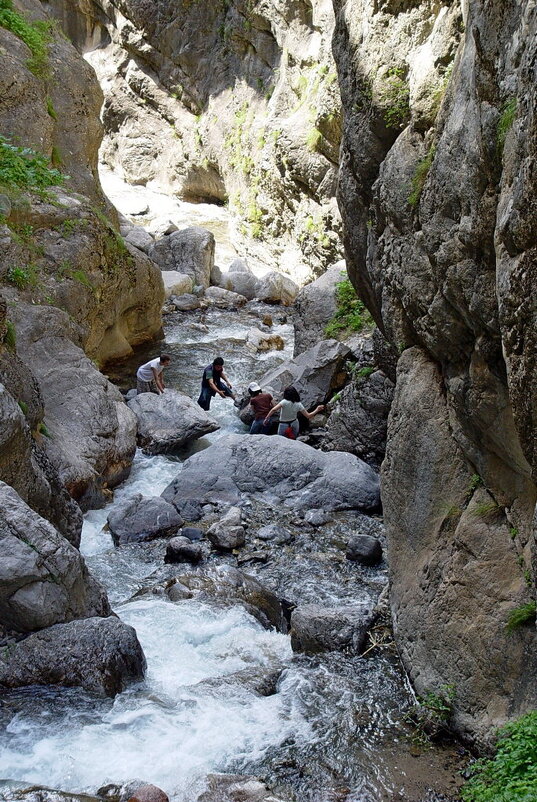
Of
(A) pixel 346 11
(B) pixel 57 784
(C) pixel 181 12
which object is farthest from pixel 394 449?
(C) pixel 181 12

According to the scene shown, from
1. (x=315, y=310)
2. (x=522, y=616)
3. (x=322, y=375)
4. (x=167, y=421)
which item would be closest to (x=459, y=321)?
(x=522, y=616)

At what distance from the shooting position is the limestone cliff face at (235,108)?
83.3ft

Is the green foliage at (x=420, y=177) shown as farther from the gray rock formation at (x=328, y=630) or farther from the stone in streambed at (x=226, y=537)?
the stone in streambed at (x=226, y=537)

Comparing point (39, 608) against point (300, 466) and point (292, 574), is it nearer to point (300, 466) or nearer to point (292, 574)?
point (292, 574)

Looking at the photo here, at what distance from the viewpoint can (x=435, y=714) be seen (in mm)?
5621

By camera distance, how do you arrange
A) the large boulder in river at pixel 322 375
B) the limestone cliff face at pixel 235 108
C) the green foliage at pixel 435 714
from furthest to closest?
the limestone cliff face at pixel 235 108 → the large boulder in river at pixel 322 375 → the green foliage at pixel 435 714

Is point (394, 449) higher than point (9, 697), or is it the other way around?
point (394, 449)

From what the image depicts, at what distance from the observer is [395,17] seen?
7.18m

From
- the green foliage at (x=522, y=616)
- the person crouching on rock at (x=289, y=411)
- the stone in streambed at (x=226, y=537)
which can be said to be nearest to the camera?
the green foliage at (x=522, y=616)

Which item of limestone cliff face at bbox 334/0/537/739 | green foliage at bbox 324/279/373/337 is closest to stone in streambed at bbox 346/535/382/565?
limestone cliff face at bbox 334/0/537/739

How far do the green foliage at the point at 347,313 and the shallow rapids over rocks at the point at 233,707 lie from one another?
6.99m

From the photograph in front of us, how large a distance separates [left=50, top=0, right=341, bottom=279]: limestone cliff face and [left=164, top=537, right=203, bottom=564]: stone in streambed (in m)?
17.0

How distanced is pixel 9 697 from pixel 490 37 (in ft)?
20.4

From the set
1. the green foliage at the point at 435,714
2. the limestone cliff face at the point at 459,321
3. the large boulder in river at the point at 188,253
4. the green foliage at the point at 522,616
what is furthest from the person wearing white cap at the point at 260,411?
the large boulder in river at the point at 188,253
